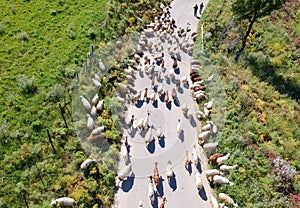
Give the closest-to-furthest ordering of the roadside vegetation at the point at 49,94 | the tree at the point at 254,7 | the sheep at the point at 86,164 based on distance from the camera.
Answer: the roadside vegetation at the point at 49,94
the sheep at the point at 86,164
the tree at the point at 254,7

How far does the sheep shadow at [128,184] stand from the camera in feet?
93.8

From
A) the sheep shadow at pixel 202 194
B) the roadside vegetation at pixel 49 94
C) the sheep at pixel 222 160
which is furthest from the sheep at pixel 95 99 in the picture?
the sheep shadow at pixel 202 194

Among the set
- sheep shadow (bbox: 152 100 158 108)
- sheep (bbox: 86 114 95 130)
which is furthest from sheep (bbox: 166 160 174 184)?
sheep (bbox: 86 114 95 130)

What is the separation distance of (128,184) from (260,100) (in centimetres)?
1942

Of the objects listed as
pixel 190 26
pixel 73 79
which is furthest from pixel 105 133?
pixel 190 26

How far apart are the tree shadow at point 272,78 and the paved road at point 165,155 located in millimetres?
10591

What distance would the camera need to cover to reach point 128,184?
28938mm

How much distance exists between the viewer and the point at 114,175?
95.9 feet

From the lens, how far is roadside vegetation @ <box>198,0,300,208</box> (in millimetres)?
29844

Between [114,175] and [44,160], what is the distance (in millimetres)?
6203

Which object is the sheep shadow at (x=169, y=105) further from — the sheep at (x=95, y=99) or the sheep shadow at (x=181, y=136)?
the sheep at (x=95, y=99)

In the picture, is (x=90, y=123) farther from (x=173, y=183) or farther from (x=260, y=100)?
(x=260, y=100)

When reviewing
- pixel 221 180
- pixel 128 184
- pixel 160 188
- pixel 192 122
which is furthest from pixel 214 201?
pixel 192 122

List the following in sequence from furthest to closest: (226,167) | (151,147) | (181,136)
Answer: (181,136) → (151,147) → (226,167)
